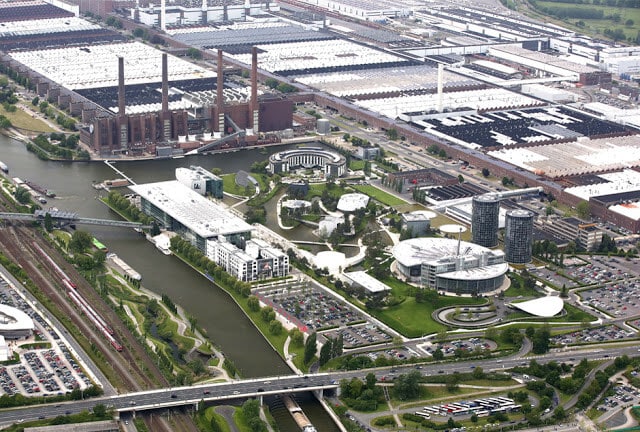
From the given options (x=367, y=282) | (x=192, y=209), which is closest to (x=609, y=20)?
(x=192, y=209)

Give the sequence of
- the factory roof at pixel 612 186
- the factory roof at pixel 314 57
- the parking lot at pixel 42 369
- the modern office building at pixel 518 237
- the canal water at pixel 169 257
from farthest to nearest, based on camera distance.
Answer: the factory roof at pixel 314 57, the factory roof at pixel 612 186, the modern office building at pixel 518 237, the canal water at pixel 169 257, the parking lot at pixel 42 369

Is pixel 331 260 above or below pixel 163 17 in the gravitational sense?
below

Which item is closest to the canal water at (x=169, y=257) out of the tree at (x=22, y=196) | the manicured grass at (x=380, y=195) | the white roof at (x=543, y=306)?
the tree at (x=22, y=196)

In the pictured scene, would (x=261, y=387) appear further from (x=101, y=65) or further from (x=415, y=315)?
(x=101, y=65)

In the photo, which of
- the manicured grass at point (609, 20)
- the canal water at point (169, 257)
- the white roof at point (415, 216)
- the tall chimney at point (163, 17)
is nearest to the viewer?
Answer: the canal water at point (169, 257)

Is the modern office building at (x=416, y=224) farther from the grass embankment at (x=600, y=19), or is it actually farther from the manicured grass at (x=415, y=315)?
the grass embankment at (x=600, y=19)

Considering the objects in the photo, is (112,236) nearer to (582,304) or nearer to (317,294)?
(317,294)
